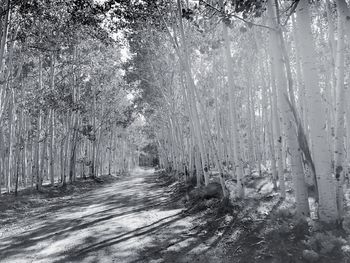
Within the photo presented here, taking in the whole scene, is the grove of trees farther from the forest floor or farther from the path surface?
the path surface

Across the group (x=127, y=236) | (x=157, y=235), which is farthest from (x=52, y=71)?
(x=157, y=235)

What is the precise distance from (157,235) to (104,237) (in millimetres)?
1460

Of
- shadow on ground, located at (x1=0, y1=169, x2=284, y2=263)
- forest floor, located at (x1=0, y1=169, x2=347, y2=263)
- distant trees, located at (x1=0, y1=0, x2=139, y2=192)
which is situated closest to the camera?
forest floor, located at (x1=0, y1=169, x2=347, y2=263)

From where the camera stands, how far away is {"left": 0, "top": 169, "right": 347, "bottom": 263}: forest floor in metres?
6.61

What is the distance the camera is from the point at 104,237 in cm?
864

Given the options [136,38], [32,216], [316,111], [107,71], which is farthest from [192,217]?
[107,71]

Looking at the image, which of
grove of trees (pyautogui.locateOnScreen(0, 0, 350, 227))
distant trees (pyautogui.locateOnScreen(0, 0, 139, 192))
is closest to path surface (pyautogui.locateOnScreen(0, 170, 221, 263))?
grove of trees (pyautogui.locateOnScreen(0, 0, 350, 227))

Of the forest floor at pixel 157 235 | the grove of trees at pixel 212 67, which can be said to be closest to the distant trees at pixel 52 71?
the grove of trees at pixel 212 67

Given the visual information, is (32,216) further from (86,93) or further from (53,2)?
(86,93)

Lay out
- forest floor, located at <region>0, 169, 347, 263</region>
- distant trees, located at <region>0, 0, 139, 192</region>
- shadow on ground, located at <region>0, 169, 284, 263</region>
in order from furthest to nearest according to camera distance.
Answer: distant trees, located at <region>0, 0, 139, 192</region> → shadow on ground, located at <region>0, 169, 284, 263</region> → forest floor, located at <region>0, 169, 347, 263</region>

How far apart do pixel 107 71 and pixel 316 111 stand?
26.3m

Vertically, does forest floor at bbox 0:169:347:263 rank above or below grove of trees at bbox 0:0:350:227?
below

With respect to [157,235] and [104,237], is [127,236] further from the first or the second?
[157,235]

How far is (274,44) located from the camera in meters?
7.62
